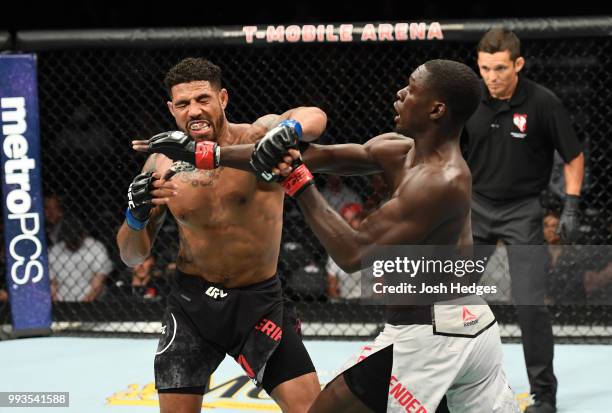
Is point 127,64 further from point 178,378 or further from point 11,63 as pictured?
point 178,378

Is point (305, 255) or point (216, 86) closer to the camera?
point (216, 86)

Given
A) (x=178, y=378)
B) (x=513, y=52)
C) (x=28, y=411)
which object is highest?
(x=513, y=52)

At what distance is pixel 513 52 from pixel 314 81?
6.71 ft

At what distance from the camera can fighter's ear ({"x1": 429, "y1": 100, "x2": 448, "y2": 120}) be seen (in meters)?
2.21

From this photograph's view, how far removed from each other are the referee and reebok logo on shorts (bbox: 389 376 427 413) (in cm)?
141

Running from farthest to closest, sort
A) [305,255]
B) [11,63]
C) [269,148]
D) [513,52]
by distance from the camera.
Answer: [305,255]
[11,63]
[513,52]
[269,148]

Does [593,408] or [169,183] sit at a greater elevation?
[169,183]

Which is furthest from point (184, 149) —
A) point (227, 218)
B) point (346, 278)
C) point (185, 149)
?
point (346, 278)

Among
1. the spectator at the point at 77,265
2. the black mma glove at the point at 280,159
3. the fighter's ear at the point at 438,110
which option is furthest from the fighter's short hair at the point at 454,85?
the spectator at the point at 77,265

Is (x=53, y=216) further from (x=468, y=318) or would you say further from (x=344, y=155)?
(x=468, y=318)

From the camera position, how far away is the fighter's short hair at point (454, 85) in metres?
2.19

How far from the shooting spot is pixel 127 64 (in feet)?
18.1

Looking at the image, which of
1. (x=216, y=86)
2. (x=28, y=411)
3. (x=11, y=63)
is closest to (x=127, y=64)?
(x=11, y=63)

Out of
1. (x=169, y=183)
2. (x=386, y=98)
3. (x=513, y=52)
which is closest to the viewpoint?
(x=169, y=183)
